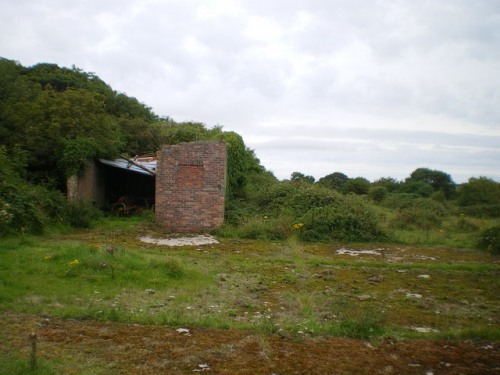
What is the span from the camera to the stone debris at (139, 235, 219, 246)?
11594 millimetres

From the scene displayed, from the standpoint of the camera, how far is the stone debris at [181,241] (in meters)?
11.6

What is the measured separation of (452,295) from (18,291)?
6.74 metres

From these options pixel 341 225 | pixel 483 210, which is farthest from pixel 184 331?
pixel 483 210

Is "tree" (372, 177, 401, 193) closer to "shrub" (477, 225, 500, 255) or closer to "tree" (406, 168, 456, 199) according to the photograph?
"tree" (406, 168, 456, 199)

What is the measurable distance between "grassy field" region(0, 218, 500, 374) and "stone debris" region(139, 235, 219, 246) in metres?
1.11

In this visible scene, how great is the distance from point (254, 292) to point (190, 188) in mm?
7396

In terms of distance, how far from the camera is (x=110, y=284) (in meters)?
6.84

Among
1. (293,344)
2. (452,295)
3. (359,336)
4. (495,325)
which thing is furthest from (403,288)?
(293,344)

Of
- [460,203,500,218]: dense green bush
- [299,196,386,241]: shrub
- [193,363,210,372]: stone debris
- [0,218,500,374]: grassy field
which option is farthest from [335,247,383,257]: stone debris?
[460,203,500,218]: dense green bush

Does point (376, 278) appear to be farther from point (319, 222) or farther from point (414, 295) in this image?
point (319, 222)

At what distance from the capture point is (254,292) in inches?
275

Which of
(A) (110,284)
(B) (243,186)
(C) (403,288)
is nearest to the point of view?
(A) (110,284)

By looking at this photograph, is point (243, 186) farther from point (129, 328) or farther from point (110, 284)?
point (129, 328)

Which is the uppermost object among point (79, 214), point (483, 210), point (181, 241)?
point (483, 210)
